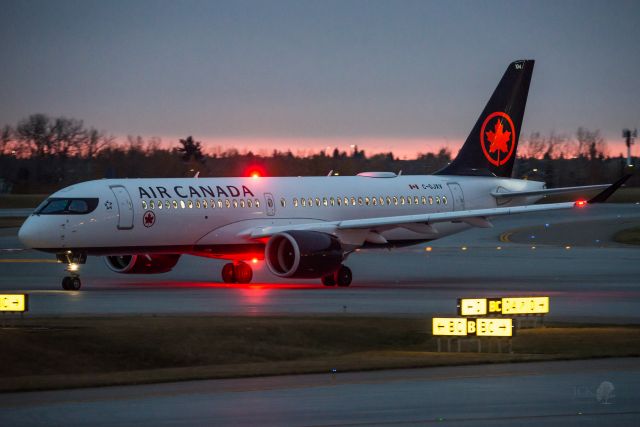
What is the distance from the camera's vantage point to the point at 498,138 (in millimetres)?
52969

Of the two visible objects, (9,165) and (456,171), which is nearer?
(456,171)

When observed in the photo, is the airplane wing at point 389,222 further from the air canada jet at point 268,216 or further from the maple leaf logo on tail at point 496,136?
the maple leaf logo on tail at point 496,136

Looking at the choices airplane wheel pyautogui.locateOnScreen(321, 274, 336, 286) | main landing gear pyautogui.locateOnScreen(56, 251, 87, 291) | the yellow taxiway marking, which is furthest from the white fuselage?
the yellow taxiway marking

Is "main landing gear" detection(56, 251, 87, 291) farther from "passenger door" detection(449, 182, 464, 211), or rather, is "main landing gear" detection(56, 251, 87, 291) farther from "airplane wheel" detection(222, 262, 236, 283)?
"passenger door" detection(449, 182, 464, 211)

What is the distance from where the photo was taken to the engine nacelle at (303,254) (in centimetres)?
4156

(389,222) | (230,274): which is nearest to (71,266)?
(230,274)

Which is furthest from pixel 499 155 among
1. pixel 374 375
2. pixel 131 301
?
pixel 374 375

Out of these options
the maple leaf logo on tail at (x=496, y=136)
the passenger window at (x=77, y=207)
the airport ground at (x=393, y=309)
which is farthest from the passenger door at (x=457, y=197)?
the passenger window at (x=77, y=207)

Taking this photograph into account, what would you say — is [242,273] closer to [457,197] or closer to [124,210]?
[124,210]

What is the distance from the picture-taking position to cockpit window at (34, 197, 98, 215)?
41.2 m

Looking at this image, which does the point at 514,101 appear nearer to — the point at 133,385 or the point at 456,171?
the point at 456,171

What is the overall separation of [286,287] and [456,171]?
11822mm

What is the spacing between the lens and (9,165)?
134 metres

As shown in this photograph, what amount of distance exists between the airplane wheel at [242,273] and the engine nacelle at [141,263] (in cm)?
223
